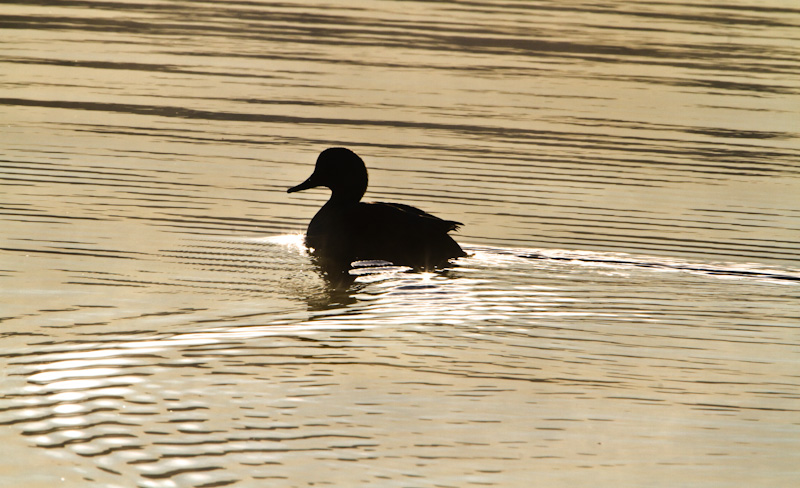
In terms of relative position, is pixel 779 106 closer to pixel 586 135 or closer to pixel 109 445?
pixel 586 135

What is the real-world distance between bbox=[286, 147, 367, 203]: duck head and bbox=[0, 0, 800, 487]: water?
1.54 feet

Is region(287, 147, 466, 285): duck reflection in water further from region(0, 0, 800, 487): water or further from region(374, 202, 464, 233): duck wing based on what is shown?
region(0, 0, 800, 487): water

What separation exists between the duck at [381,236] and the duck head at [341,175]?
1.40ft

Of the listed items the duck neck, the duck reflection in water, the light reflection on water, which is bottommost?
the light reflection on water

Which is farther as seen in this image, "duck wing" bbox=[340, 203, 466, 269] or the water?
"duck wing" bbox=[340, 203, 466, 269]

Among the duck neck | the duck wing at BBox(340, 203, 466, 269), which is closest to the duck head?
the duck neck

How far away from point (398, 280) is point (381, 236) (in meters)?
0.82

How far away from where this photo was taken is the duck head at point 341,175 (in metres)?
10.9

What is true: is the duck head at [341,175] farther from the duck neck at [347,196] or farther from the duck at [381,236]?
the duck at [381,236]

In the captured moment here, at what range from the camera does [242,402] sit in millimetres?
6195

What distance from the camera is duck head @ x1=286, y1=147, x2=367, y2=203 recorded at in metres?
10.9

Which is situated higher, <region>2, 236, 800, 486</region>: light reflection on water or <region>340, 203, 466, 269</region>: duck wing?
<region>340, 203, 466, 269</region>: duck wing

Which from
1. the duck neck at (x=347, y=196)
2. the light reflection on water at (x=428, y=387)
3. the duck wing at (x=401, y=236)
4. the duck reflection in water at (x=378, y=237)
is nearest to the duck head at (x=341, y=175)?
the duck neck at (x=347, y=196)

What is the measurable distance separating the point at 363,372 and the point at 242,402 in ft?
2.63
